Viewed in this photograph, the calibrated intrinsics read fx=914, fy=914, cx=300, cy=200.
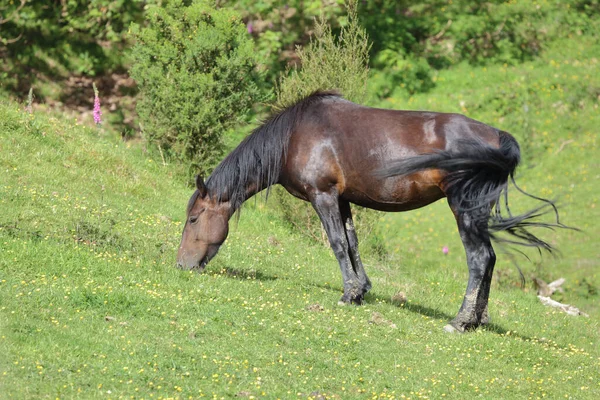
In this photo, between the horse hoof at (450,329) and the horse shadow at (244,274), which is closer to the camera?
the horse hoof at (450,329)

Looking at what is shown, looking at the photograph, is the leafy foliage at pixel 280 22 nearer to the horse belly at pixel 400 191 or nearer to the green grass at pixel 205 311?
the green grass at pixel 205 311

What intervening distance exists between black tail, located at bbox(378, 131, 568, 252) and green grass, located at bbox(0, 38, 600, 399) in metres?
0.87

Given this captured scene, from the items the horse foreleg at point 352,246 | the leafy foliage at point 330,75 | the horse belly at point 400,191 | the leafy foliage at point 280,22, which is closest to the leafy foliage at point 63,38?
the leafy foliage at point 280,22

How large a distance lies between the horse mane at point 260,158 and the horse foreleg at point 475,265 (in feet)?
8.46

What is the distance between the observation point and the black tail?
422 inches

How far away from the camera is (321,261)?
15.1 m

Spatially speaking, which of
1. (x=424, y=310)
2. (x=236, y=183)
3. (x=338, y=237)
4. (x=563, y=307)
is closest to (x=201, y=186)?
(x=236, y=183)

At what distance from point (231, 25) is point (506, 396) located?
11.0m

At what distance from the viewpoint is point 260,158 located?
1221cm

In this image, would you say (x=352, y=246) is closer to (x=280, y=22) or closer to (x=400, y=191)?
(x=400, y=191)

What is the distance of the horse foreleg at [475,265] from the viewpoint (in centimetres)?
1109

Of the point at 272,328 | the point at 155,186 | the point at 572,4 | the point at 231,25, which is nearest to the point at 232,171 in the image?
the point at 272,328

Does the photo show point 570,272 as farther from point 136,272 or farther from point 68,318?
point 68,318

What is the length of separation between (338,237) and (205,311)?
2312mm
